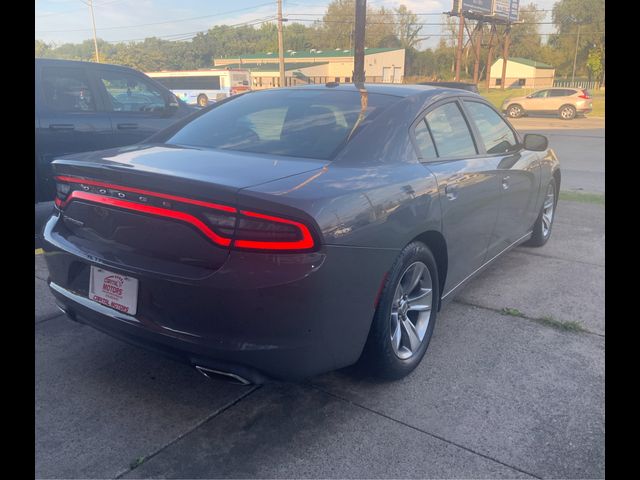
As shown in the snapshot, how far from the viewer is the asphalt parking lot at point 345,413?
7.78ft

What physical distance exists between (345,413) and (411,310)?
29.0 inches

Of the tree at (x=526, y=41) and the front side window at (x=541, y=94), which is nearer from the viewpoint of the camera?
the front side window at (x=541, y=94)

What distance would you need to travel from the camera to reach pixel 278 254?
7.29 ft

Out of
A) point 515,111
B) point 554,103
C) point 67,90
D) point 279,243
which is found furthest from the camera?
point 515,111

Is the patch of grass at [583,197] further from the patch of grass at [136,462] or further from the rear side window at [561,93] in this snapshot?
the rear side window at [561,93]

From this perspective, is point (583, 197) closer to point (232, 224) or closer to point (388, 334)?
point (388, 334)

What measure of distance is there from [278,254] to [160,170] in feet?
2.35

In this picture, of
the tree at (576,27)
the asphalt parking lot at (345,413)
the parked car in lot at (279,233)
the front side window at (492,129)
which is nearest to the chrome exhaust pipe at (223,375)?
the parked car in lot at (279,233)

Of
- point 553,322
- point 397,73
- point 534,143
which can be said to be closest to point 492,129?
point 534,143

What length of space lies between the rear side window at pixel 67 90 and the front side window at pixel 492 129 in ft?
13.8

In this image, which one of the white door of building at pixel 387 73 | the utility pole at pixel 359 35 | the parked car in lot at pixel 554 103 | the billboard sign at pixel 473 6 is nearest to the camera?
the utility pole at pixel 359 35

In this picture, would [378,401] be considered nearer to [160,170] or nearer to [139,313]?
[139,313]

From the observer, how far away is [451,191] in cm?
327
